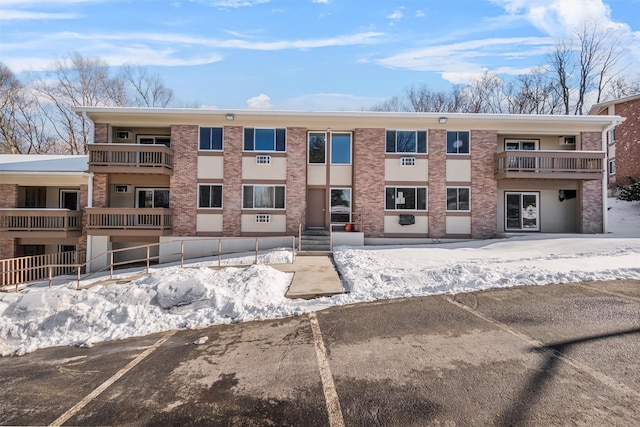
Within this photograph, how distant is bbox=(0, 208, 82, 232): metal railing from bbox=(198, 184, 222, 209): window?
5914mm

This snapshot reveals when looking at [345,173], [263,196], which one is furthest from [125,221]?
[345,173]

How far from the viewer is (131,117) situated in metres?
14.7

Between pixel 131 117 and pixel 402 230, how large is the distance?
14.2m

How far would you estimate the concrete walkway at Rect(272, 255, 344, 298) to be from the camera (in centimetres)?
746

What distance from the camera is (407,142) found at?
1545 centimetres

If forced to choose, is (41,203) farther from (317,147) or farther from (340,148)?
(340,148)

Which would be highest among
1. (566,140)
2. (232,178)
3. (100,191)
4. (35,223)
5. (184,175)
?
(566,140)

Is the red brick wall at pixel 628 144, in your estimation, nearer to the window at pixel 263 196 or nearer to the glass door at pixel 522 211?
the glass door at pixel 522 211

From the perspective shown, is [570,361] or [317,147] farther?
[317,147]

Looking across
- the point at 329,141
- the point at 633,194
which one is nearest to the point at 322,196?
the point at 329,141

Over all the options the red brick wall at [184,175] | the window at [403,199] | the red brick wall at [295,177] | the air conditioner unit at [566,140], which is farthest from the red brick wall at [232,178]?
the air conditioner unit at [566,140]

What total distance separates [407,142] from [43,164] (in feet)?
60.7

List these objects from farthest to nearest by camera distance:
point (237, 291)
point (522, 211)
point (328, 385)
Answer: point (522, 211)
point (237, 291)
point (328, 385)

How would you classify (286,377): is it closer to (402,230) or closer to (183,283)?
(183,283)
